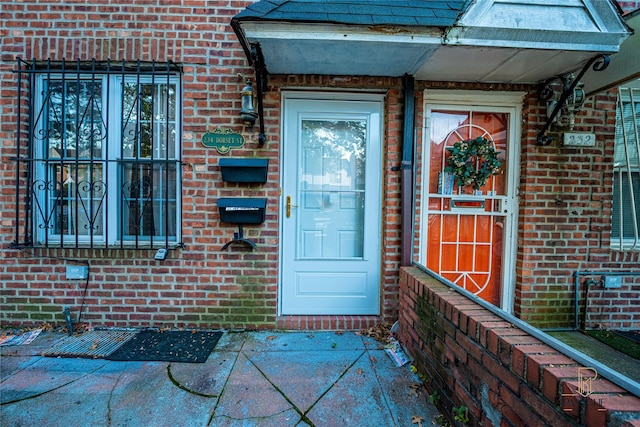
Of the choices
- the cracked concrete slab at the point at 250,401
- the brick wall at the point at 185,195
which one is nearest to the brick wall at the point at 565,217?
the brick wall at the point at 185,195

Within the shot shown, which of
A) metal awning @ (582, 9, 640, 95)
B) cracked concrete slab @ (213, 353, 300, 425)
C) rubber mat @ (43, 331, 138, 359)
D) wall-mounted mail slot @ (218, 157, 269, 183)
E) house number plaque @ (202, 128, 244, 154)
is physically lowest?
cracked concrete slab @ (213, 353, 300, 425)

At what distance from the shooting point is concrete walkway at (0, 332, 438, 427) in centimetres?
174

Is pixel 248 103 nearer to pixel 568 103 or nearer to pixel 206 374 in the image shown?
pixel 206 374

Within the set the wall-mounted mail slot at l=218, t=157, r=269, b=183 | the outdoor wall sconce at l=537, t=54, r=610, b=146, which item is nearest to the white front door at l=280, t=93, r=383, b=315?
the wall-mounted mail slot at l=218, t=157, r=269, b=183

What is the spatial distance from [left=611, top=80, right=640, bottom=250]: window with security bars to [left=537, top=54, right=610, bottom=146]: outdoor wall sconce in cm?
64

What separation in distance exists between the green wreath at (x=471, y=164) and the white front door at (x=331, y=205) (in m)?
0.73

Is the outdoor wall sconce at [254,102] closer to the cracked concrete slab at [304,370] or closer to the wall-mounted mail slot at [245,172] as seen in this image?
the wall-mounted mail slot at [245,172]

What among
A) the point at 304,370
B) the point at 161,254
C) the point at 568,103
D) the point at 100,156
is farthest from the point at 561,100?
the point at 100,156

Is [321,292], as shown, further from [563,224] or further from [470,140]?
[563,224]

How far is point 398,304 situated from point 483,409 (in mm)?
1336

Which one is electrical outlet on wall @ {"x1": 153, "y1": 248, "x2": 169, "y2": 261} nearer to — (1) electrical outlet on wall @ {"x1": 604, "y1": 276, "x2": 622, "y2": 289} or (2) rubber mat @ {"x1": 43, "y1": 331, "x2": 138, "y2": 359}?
(2) rubber mat @ {"x1": 43, "y1": 331, "x2": 138, "y2": 359}

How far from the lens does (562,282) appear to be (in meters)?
2.89

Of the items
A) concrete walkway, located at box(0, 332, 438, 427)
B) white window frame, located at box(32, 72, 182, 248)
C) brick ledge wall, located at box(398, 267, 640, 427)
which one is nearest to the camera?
brick ledge wall, located at box(398, 267, 640, 427)

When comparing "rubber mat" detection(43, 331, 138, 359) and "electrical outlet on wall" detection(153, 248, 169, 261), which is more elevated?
"electrical outlet on wall" detection(153, 248, 169, 261)
